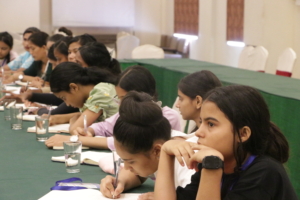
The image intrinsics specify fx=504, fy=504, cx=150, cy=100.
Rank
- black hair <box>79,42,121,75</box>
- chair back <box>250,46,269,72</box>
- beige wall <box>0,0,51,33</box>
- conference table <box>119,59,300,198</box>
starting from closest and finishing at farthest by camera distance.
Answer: conference table <box>119,59,300,198</box> → black hair <box>79,42,121,75</box> → chair back <box>250,46,269,72</box> → beige wall <box>0,0,51,33</box>

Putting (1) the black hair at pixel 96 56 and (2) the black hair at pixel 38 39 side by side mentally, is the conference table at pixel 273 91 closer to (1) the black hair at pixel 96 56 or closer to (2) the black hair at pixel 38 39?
(1) the black hair at pixel 96 56

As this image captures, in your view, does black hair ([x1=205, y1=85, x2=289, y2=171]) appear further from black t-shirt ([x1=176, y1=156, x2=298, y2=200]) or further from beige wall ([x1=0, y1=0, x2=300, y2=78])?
beige wall ([x1=0, y1=0, x2=300, y2=78])

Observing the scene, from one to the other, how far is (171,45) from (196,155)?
30.3 feet

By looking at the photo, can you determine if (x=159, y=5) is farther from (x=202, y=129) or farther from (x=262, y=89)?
(x=202, y=129)

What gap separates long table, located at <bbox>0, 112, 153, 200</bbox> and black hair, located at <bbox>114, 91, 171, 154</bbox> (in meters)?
0.27

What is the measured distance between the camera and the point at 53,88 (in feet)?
9.25

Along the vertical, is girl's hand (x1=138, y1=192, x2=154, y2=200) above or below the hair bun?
below

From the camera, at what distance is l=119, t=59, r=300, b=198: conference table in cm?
257

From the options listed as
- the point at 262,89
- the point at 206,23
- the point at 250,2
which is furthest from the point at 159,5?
the point at 262,89

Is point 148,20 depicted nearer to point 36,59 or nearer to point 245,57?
point 245,57

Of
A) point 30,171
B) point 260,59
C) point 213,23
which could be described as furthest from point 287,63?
point 213,23

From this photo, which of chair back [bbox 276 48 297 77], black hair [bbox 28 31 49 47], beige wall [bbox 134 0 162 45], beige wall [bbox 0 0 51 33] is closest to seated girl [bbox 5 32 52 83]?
black hair [bbox 28 31 49 47]

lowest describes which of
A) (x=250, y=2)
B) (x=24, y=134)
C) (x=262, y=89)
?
(x=24, y=134)

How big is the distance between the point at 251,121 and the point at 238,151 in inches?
3.3
